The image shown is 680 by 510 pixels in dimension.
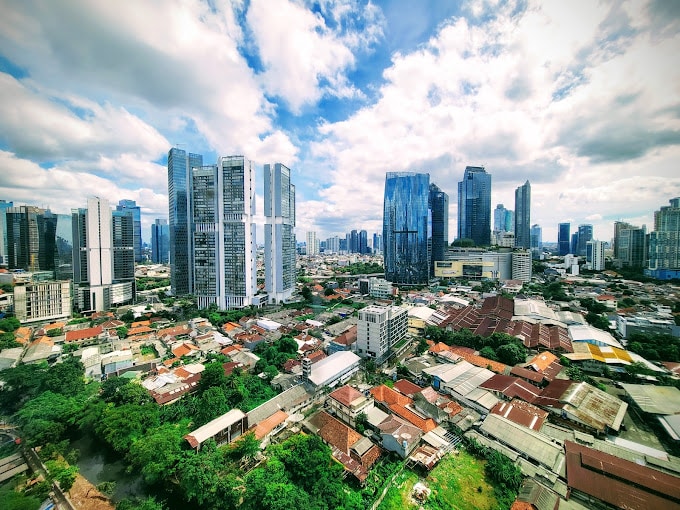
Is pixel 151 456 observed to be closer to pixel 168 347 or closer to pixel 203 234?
pixel 168 347

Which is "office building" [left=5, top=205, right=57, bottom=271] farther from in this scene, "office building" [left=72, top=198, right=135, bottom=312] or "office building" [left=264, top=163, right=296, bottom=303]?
"office building" [left=264, top=163, right=296, bottom=303]

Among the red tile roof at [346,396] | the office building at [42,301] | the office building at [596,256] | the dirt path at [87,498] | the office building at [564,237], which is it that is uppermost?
the office building at [564,237]

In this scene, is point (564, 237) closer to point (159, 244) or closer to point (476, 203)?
point (476, 203)

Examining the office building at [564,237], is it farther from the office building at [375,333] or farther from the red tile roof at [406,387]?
the red tile roof at [406,387]

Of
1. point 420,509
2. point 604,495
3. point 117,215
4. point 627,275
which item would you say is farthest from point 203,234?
point 627,275

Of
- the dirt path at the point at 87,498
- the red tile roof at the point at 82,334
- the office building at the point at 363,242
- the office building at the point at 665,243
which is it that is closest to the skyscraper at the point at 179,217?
the red tile roof at the point at 82,334

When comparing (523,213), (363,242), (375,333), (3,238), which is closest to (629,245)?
(523,213)

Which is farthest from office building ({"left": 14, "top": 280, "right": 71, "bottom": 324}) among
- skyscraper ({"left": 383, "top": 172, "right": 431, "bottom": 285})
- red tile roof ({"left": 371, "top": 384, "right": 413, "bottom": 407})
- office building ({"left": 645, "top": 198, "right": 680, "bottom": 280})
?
office building ({"left": 645, "top": 198, "right": 680, "bottom": 280})
